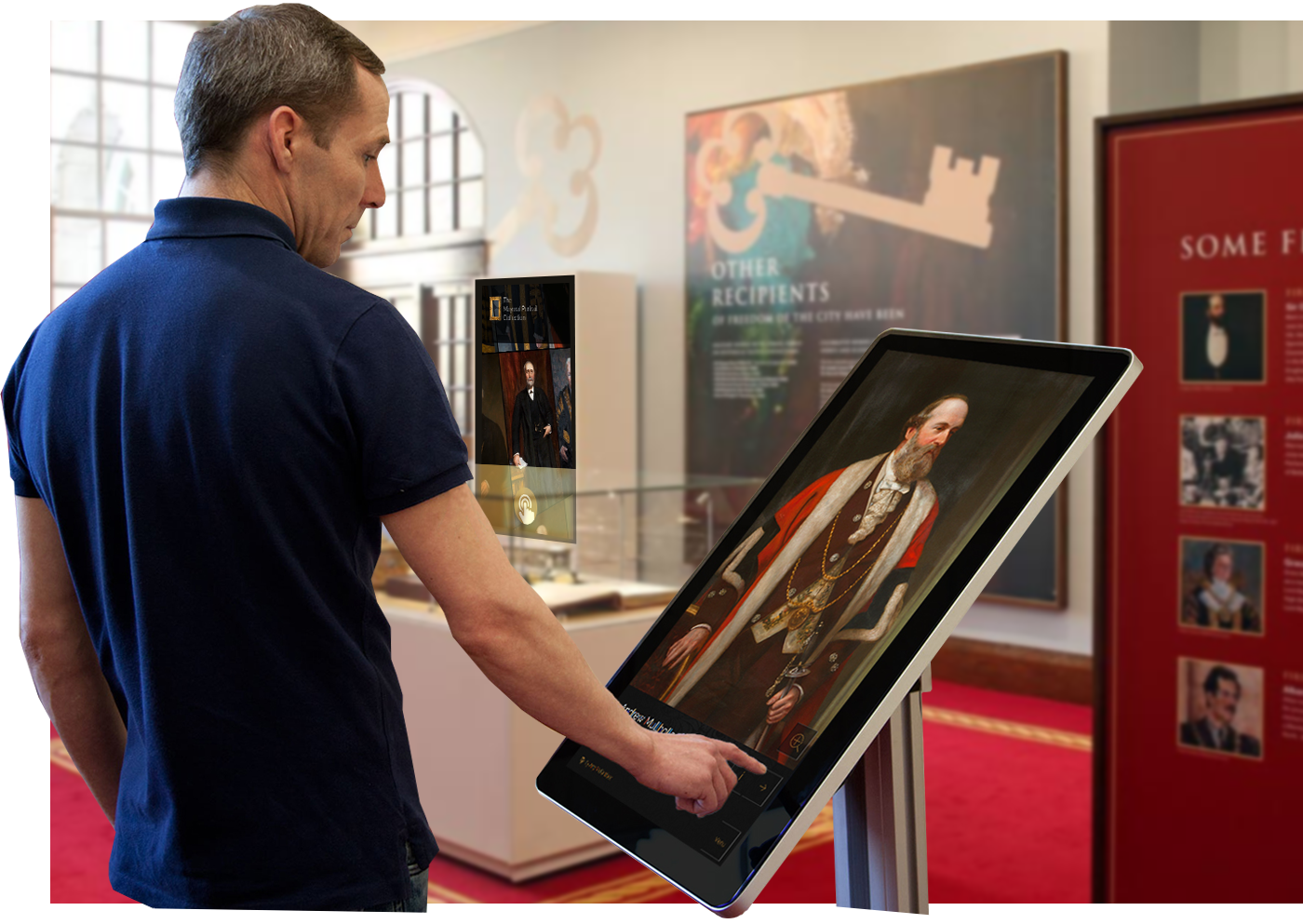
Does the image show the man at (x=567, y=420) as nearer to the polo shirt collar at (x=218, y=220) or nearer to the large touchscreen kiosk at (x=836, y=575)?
the large touchscreen kiosk at (x=836, y=575)

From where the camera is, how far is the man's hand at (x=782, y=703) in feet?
4.21

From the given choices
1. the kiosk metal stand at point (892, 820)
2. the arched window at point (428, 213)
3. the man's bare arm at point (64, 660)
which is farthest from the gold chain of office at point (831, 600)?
the arched window at point (428, 213)

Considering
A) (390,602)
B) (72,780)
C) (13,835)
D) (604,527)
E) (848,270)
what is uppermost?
(848,270)

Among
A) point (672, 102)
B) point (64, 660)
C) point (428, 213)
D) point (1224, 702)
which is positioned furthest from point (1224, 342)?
point (428, 213)

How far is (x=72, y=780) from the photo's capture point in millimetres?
4762

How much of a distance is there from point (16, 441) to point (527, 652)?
64cm

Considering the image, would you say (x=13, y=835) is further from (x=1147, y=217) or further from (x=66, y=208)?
(x=66, y=208)

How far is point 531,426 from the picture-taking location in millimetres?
1617

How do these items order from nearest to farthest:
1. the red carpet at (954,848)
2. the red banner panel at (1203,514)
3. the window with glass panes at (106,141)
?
the red banner panel at (1203,514) → the red carpet at (954,848) → the window with glass panes at (106,141)

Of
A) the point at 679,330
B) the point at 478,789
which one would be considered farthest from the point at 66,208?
the point at 478,789

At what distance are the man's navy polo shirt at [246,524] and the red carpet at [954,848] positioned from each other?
2.19 m

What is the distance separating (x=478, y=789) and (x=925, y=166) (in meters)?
4.40

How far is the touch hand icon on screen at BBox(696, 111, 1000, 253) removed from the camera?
6512 millimetres

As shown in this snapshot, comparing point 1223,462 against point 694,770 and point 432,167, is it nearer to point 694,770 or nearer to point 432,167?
point 694,770
